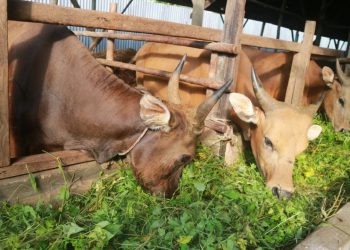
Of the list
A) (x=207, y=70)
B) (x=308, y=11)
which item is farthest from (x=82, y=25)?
(x=308, y=11)

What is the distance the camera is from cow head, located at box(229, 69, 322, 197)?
3.70 meters

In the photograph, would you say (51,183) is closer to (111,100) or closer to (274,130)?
(111,100)

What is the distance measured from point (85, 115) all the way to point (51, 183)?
2.21 ft

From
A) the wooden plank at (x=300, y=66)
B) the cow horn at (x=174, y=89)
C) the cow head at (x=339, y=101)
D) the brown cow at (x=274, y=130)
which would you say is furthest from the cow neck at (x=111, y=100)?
the cow head at (x=339, y=101)

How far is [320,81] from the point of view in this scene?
255 inches

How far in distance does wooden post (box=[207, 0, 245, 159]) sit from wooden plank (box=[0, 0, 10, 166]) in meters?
2.14

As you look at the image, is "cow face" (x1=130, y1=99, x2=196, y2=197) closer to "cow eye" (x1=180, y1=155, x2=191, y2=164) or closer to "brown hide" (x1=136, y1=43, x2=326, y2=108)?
"cow eye" (x1=180, y1=155, x2=191, y2=164)

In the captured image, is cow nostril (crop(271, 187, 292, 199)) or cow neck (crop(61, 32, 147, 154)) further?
cow nostril (crop(271, 187, 292, 199))

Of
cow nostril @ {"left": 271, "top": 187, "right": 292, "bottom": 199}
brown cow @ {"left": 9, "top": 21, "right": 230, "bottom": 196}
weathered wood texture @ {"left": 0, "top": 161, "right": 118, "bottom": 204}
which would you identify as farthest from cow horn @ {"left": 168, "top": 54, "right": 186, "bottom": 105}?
cow nostril @ {"left": 271, "top": 187, "right": 292, "bottom": 199}

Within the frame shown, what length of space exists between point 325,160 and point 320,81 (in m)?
2.17

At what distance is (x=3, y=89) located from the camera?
8.29 ft

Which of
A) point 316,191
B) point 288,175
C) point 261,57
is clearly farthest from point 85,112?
point 261,57

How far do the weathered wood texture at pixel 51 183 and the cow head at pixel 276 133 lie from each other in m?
1.53

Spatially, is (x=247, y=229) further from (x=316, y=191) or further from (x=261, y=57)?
(x=261, y=57)
